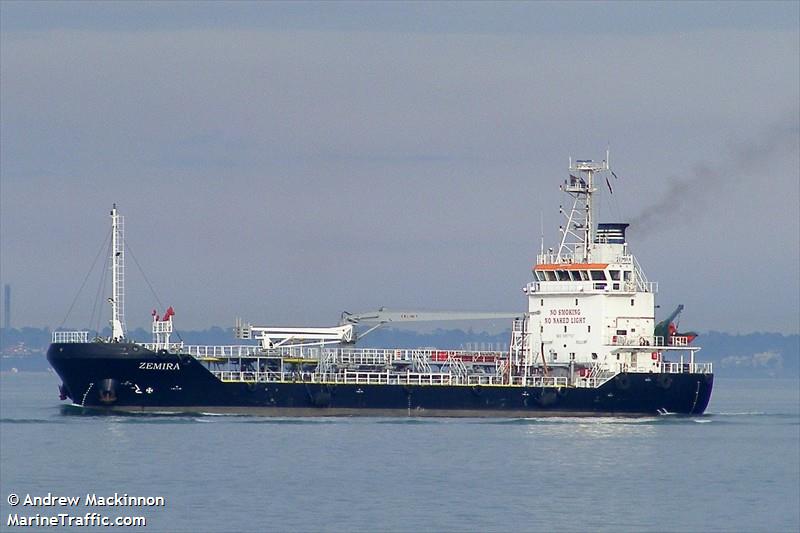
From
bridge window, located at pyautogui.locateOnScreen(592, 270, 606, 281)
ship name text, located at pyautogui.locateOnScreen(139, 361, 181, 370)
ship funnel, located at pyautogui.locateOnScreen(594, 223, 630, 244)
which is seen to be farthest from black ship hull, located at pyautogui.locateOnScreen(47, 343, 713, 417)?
ship funnel, located at pyautogui.locateOnScreen(594, 223, 630, 244)

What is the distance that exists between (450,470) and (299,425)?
52.7ft

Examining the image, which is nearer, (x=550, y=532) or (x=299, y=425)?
(x=550, y=532)

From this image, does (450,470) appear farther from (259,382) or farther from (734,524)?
(259,382)

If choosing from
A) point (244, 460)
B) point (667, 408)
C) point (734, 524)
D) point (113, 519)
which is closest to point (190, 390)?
point (244, 460)

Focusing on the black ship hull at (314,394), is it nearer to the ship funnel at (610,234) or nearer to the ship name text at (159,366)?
the ship name text at (159,366)

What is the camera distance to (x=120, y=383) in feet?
251

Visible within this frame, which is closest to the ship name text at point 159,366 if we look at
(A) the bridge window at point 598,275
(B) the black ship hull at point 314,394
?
(B) the black ship hull at point 314,394

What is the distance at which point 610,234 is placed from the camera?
82.3 m

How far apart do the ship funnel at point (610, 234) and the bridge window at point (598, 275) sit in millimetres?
1930

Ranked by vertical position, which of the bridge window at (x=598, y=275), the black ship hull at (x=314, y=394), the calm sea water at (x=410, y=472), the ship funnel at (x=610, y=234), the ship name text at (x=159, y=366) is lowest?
the calm sea water at (x=410, y=472)

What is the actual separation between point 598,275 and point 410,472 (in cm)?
2516

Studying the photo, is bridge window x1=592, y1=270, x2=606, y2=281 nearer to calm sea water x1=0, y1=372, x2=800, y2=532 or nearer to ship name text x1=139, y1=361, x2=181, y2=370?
calm sea water x1=0, y1=372, x2=800, y2=532

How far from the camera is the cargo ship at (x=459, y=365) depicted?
76625 mm

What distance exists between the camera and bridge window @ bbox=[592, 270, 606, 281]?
8100 cm
